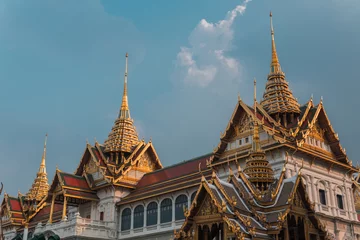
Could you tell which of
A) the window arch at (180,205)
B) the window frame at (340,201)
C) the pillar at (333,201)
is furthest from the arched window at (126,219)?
the window frame at (340,201)

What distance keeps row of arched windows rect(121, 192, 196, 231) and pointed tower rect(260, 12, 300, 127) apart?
874cm

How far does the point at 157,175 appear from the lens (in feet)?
146

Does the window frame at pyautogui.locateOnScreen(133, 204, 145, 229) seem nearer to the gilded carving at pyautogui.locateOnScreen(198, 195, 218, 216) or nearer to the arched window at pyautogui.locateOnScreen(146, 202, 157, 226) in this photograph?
the arched window at pyautogui.locateOnScreen(146, 202, 157, 226)

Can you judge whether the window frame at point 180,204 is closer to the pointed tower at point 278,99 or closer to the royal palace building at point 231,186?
the royal palace building at point 231,186

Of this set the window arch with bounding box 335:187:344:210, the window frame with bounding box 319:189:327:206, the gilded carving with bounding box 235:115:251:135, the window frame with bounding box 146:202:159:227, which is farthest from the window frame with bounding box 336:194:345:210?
the window frame with bounding box 146:202:159:227

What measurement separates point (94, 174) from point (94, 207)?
10.9ft

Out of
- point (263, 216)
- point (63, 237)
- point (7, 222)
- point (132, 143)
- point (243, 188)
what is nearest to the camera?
point (263, 216)

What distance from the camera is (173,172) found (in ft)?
139

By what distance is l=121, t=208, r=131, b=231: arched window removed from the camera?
135ft

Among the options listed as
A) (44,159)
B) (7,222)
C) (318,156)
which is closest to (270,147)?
(318,156)

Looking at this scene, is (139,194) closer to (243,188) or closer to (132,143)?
(132,143)

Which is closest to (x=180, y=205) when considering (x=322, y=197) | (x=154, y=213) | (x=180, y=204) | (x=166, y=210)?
(x=180, y=204)

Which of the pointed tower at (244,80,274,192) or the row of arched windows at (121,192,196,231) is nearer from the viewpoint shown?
the pointed tower at (244,80,274,192)

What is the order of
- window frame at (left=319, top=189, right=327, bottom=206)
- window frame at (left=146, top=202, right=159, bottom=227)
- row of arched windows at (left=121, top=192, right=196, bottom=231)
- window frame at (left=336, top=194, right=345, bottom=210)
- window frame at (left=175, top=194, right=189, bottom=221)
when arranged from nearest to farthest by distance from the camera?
window frame at (left=319, top=189, right=327, bottom=206), window frame at (left=336, top=194, right=345, bottom=210), window frame at (left=175, top=194, right=189, bottom=221), row of arched windows at (left=121, top=192, right=196, bottom=231), window frame at (left=146, top=202, right=159, bottom=227)
